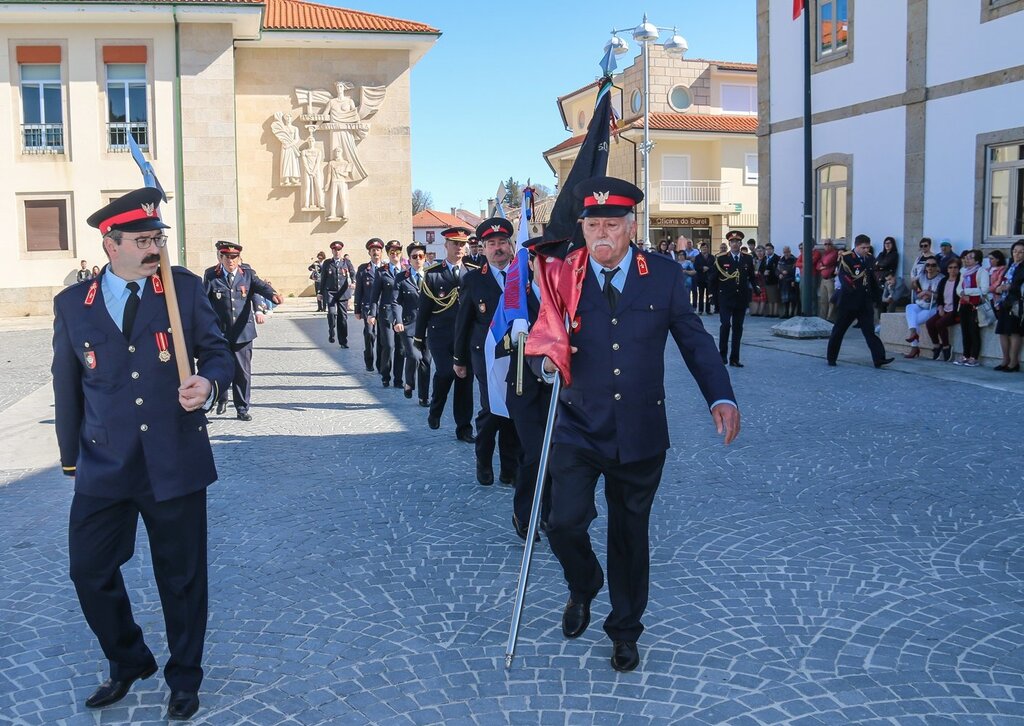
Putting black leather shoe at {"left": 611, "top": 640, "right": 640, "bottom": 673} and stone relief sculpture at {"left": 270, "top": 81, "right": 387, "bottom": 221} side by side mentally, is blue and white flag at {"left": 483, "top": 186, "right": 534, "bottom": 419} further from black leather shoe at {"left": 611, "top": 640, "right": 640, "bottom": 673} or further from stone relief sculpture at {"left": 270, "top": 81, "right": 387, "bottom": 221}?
stone relief sculpture at {"left": 270, "top": 81, "right": 387, "bottom": 221}

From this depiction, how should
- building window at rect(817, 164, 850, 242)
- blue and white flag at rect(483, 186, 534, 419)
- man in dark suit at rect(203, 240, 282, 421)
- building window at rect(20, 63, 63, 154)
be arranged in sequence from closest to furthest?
blue and white flag at rect(483, 186, 534, 419) → man in dark suit at rect(203, 240, 282, 421) → building window at rect(817, 164, 850, 242) → building window at rect(20, 63, 63, 154)

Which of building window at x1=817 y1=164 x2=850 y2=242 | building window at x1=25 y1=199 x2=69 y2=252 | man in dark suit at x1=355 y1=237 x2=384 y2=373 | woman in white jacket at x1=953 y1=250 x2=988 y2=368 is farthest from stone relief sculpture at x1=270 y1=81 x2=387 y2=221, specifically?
woman in white jacket at x1=953 y1=250 x2=988 y2=368

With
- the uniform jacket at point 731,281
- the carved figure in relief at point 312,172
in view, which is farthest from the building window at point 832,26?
the carved figure in relief at point 312,172

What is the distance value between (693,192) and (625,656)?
46.4m

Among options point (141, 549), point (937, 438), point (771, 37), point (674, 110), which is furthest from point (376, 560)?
point (674, 110)

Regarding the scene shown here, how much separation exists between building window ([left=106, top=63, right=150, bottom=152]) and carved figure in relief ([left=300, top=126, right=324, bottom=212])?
200 inches

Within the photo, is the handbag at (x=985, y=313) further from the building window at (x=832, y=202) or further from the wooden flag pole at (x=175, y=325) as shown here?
the wooden flag pole at (x=175, y=325)

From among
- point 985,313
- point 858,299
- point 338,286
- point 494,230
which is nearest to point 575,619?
point 494,230

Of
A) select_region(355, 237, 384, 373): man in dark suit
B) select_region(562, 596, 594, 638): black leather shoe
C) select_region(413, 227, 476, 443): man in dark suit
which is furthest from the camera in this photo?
select_region(355, 237, 384, 373): man in dark suit

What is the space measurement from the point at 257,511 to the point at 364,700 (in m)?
3.14

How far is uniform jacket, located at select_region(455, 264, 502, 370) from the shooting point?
7395mm

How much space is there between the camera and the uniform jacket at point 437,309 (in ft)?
31.9

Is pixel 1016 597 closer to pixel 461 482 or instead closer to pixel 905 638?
pixel 905 638

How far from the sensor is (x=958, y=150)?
59.9 ft
